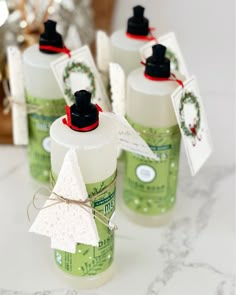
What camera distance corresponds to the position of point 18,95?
979 millimetres

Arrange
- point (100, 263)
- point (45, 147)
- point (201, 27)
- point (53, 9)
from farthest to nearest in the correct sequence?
point (201, 27) < point (53, 9) < point (45, 147) < point (100, 263)

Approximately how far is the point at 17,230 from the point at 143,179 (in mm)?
193

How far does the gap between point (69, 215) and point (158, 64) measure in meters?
0.23

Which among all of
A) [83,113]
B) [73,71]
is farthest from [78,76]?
[83,113]

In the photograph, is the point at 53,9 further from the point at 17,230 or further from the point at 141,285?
the point at 141,285

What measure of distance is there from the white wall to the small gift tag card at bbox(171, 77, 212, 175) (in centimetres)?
42

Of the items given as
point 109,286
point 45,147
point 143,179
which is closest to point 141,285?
point 109,286

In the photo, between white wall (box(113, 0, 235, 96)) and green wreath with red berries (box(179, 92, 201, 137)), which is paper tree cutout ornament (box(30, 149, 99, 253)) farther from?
white wall (box(113, 0, 235, 96))

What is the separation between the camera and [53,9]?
116 centimetres

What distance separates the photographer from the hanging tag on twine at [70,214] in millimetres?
735

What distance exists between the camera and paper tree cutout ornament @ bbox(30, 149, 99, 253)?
2.41 feet

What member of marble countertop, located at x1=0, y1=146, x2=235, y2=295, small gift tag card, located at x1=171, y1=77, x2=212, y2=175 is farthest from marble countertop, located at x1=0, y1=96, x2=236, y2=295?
small gift tag card, located at x1=171, y1=77, x2=212, y2=175

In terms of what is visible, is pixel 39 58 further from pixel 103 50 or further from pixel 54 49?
pixel 103 50

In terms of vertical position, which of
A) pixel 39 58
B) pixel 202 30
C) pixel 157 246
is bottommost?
pixel 157 246
